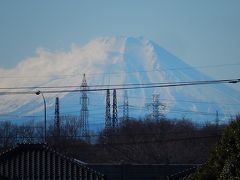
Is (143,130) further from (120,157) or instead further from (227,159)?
(227,159)

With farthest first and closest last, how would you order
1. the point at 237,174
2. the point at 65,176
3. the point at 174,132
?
the point at 174,132 < the point at 65,176 < the point at 237,174

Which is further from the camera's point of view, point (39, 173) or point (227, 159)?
point (39, 173)

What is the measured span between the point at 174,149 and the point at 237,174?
7257 centimetres

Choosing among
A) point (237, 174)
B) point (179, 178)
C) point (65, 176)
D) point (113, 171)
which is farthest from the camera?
point (113, 171)

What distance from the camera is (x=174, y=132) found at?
90750mm

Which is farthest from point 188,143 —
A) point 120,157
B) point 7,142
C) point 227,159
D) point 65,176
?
point 227,159

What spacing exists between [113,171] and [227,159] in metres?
34.3

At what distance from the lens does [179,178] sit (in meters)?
31.4

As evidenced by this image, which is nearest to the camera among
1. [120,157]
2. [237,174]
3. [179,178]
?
[237,174]

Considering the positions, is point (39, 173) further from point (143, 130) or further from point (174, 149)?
point (143, 130)

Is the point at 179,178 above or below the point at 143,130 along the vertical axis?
below

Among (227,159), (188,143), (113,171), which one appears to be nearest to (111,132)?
(188,143)

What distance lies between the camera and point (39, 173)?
3534 cm

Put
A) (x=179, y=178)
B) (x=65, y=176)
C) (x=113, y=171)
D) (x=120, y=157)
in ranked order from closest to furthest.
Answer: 1. (x=179, y=178)
2. (x=65, y=176)
3. (x=113, y=171)
4. (x=120, y=157)
